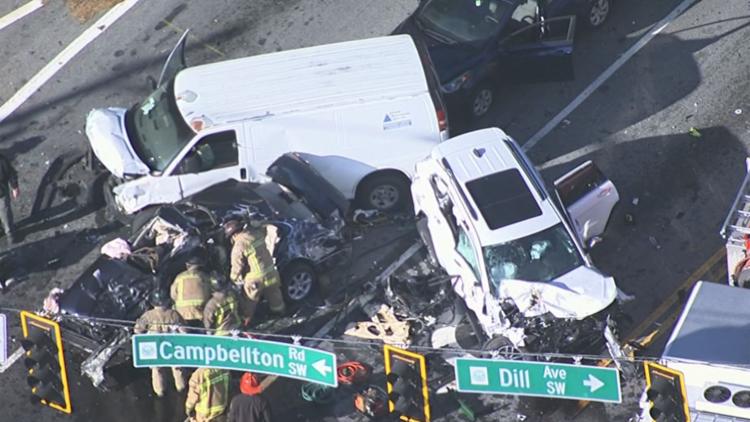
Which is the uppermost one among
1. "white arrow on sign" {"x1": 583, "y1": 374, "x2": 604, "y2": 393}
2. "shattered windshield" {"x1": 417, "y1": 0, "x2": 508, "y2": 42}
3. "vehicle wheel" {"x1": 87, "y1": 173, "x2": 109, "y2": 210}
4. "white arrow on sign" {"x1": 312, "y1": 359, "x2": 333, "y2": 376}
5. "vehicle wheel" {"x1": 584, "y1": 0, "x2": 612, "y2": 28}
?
"shattered windshield" {"x1": 417, "y1": 0, "x2": 508, "y2": 42}

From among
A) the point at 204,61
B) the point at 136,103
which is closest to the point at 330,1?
the point at 204,61

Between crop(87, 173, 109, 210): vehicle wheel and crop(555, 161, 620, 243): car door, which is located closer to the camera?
crop(555, 161, 620, 243): car door

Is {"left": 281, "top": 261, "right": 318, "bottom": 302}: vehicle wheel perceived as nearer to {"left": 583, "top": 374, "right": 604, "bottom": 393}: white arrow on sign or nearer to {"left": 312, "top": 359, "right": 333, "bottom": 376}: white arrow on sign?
{"left": 312, "top": 359, "right": 333, "bottom": 376}: white arrow on sign

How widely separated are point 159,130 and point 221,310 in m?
3.32

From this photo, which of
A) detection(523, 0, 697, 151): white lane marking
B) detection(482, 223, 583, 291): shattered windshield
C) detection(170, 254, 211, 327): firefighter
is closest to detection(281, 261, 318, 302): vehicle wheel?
detection(170, 254, 211, 327): firefighter

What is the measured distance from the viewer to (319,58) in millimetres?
18844

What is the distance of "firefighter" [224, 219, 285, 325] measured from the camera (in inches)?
670

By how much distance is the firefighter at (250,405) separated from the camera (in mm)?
15461

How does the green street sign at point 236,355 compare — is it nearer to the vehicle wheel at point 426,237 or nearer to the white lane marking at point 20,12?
the vehicle wheel at point 426,237

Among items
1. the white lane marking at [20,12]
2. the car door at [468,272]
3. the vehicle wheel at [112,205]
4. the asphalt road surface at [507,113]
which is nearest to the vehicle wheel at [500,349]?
the car door at [468,272]

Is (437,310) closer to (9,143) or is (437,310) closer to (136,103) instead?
(136,103)

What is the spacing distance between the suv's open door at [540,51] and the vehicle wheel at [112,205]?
6.19 meters

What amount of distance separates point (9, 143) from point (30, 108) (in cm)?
83

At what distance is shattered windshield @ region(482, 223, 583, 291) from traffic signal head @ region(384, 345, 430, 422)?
2298 millimetres
